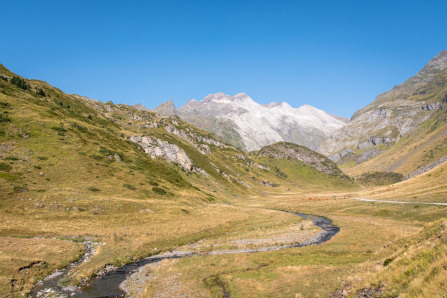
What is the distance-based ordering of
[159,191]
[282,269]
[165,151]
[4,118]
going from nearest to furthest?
[282,269]
[4,118]
[159,191]
[165,151]

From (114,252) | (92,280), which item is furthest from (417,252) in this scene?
(114,252)

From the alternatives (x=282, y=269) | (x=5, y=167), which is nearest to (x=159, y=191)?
(x=5, y=167)

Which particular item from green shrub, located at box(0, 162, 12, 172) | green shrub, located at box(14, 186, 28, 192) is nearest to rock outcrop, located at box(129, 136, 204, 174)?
green shrub, located at box(0, 162, 12, 172)

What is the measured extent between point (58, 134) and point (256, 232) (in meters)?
72.0

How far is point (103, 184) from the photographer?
70.9 meters

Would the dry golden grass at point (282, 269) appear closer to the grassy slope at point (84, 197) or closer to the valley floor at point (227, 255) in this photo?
the valley floor at point (227, 255)

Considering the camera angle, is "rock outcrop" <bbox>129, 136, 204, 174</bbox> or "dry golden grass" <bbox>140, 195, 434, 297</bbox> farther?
"rock outcrop" <bbox>129, 136, 204, 174</bbox>

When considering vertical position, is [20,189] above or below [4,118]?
below

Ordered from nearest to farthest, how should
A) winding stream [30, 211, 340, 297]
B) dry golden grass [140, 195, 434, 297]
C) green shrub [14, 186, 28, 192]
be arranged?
dry golden grass [140, 195, 434, 297] → winding stream [30, 211, 340, 297] → green shrub [14, 186, 28, 192]

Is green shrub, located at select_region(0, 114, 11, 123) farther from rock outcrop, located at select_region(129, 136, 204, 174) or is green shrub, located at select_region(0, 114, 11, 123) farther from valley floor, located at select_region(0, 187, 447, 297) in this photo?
rock outcrop, located at select_region(129, 136, 204, 174)

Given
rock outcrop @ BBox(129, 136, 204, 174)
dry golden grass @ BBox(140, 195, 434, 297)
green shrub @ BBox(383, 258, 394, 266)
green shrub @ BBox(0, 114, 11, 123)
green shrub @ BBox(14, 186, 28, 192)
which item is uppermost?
green shrub @ BBox(0, 114, 11, 123)

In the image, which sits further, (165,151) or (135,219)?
(165,151)

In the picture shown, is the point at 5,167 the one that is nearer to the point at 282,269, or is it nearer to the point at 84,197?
the point at 84,197

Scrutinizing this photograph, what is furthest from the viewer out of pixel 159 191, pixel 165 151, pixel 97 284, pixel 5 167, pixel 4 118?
pixel 165 151
